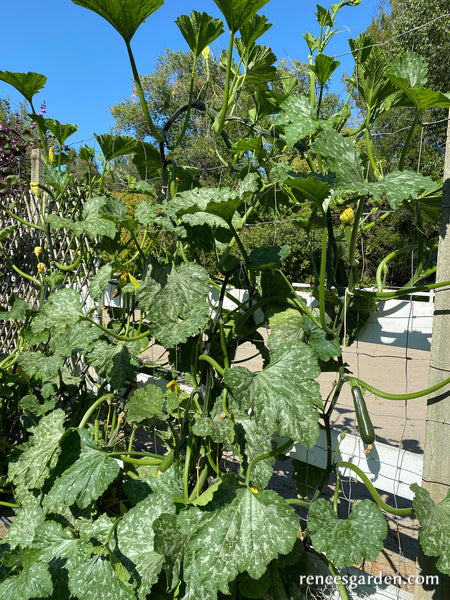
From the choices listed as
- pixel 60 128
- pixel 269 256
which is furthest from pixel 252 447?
pixel 60 128

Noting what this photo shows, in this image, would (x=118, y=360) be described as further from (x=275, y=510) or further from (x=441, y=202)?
(x=441, y=202)

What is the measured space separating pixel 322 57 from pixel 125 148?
0.93m

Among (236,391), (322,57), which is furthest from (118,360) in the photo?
(322,57)

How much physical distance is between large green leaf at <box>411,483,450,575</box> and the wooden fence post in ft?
0.41

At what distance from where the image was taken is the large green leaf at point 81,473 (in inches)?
50.6

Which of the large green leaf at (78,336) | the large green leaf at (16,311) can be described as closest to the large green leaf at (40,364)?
the large green leaf at (78,336)

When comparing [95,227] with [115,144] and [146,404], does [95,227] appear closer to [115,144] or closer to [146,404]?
[115,144]

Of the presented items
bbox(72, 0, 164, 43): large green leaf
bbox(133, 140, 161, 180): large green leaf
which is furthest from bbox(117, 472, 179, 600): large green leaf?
bbox(72, 0, 164, 43): large green leaf

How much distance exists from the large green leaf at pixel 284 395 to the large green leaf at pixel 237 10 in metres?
0.93

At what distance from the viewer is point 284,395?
1070 millimetres

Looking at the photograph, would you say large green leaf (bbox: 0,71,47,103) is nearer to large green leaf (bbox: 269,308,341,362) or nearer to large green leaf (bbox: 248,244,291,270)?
large green leaf (bbox: 248,244,291,270)

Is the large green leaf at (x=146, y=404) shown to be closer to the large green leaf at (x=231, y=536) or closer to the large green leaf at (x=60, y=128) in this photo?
the large green leaf at (x=231, y=536)

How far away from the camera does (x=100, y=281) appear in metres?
1.60

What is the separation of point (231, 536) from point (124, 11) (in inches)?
54.6
